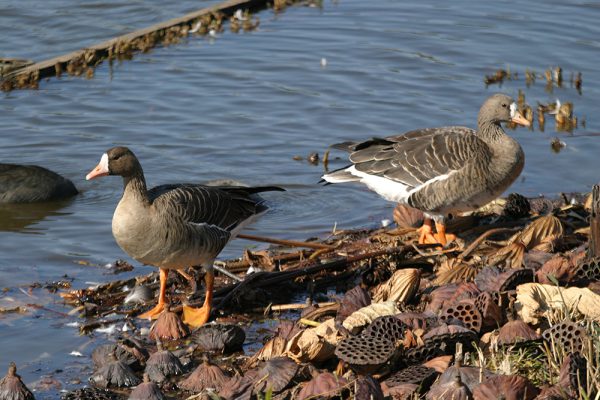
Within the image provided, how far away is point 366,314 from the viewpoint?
675 cm

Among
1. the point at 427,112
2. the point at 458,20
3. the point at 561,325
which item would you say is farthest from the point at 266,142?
the point at 561,325

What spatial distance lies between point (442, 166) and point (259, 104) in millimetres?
4935

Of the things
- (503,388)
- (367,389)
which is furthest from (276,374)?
(503,388)

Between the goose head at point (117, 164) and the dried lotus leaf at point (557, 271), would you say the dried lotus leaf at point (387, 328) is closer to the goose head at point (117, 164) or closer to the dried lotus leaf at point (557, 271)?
the dried lotus leaf at point (557, 271)

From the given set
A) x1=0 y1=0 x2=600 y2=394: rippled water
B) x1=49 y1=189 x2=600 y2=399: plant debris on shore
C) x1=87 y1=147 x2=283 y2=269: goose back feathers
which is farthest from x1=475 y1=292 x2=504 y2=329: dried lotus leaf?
x1=0 y1=0 x2=600 y2=394: rippled water

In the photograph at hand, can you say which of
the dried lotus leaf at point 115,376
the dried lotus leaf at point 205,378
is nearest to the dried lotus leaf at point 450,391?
the dried lotus leaf at point 205,378

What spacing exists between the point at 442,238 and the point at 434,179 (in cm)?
57

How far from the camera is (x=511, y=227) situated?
923cm

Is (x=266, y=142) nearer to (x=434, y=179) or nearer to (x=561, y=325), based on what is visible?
(x=434, y=179)

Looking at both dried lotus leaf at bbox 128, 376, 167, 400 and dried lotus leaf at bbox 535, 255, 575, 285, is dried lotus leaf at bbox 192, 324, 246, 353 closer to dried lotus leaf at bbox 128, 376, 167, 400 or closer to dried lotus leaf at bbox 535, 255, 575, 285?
dried lotus leaf at bbox 128, 376, 167, 400

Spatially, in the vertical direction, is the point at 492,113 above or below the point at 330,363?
above

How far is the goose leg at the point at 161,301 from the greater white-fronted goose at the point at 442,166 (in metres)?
2.35

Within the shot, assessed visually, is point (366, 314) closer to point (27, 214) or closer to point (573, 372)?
point (573, 372)

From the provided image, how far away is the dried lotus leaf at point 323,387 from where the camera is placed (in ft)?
18.8
